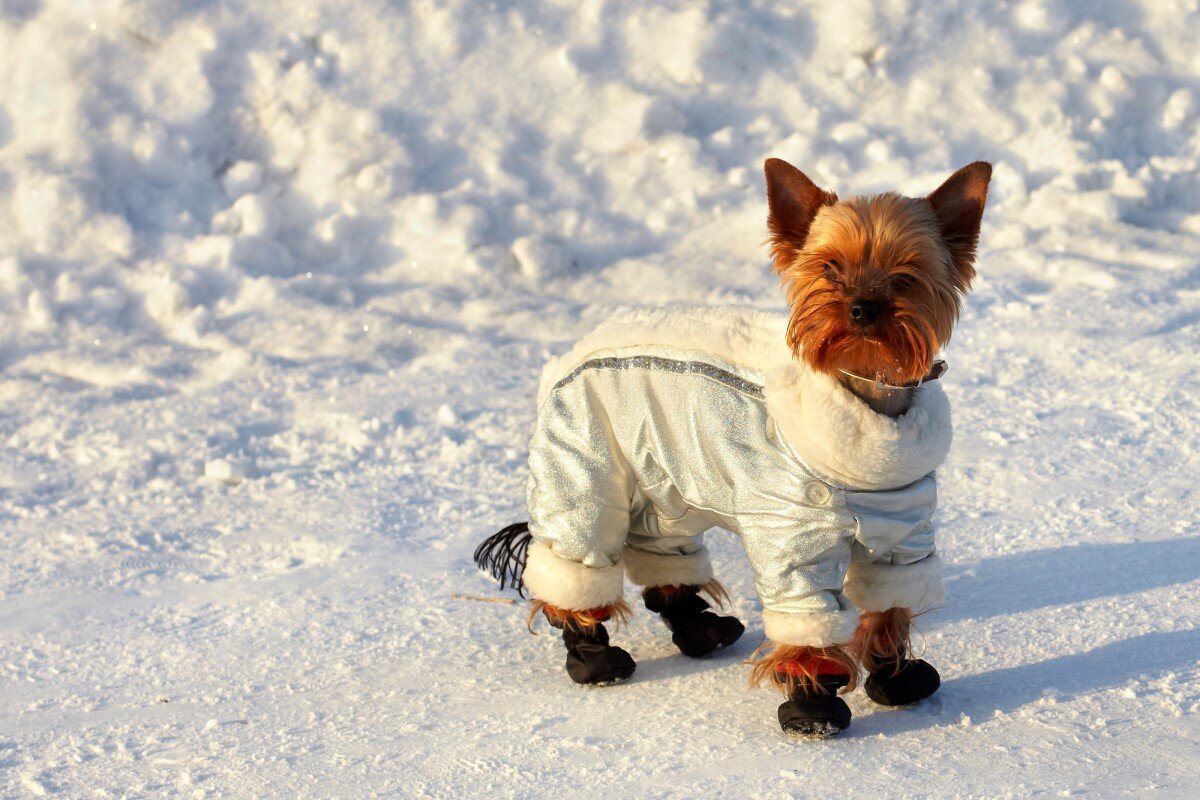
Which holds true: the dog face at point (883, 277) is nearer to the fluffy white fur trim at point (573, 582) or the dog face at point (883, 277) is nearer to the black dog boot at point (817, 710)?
the black dog boot at point (817, 710)

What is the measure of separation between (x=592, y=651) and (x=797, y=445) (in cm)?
78

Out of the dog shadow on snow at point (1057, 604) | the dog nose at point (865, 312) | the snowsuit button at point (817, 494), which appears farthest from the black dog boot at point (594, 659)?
the dog nose at point (865, 312)

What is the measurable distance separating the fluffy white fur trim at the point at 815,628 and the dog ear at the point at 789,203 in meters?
0.69

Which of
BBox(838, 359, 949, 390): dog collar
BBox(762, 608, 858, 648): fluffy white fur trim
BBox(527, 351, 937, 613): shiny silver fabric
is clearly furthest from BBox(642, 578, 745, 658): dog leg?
BBox(838, 359, 949, 390): dog collar

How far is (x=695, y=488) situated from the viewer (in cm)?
278

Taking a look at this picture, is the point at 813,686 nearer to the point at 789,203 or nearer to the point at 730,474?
the point at 730,474

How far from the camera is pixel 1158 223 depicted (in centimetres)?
593

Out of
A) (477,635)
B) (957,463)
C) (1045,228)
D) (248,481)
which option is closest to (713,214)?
(1045,228)

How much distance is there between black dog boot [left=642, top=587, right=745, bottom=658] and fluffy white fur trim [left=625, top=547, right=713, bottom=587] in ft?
0.08

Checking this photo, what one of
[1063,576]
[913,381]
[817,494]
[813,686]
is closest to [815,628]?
[813,686]

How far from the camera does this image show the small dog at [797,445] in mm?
2486

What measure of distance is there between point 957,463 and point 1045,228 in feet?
6.67

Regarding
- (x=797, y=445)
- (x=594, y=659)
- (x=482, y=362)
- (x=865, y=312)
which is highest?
(x=865, y=312)

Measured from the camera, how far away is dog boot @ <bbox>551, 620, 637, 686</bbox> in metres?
3.02
